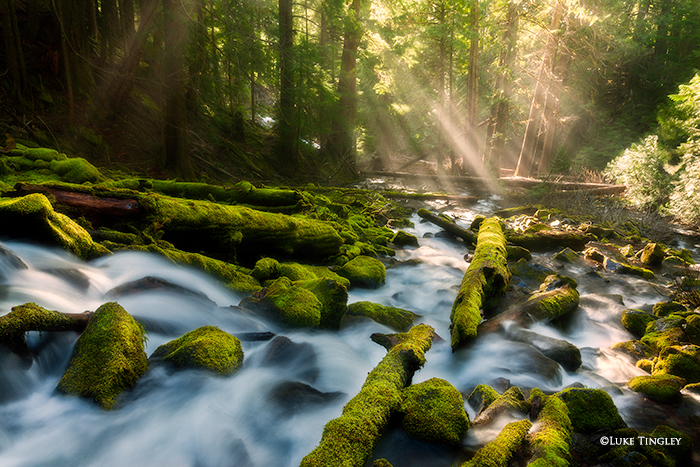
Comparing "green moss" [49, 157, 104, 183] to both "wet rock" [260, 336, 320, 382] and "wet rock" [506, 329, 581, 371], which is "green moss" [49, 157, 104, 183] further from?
"wet rock" [506, 329, 581, 371]

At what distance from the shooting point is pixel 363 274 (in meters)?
6.66

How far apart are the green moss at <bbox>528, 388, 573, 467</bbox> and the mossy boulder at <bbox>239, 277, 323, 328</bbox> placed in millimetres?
2510

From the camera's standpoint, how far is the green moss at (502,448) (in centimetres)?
226

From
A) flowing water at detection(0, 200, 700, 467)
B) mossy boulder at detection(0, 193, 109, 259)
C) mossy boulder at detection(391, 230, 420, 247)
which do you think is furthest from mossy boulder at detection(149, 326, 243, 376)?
mossy boulder at detection(391, 230, 420, 247)

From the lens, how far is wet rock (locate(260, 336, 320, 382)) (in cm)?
386

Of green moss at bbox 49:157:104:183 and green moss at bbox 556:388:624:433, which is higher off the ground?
green moss at bbox 49:157:104:183

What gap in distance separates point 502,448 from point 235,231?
4850mm

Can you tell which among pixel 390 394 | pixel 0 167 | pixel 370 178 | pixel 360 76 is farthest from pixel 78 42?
pixel 360 76

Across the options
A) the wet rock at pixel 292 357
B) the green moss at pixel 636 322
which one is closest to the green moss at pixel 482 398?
the wet rock at pixel 292 357

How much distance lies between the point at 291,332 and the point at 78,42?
33.9ft

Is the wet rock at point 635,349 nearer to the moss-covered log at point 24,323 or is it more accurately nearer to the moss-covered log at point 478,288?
the moss-covered log at point 478,288

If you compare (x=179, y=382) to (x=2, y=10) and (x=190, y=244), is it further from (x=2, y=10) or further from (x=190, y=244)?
(x=2, y=10)

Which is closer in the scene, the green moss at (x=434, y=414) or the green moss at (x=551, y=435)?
the green moss at (x=551, y=435)

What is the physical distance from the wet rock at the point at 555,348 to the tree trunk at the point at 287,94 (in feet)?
36.0
